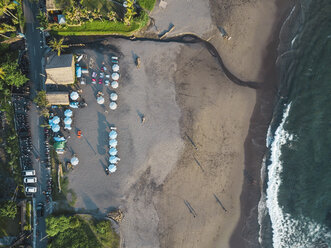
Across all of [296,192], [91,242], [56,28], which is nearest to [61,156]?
[91,242]

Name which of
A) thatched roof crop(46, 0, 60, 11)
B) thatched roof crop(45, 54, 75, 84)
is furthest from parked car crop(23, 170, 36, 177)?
thatched roof crop(46, 0, 60, 11)

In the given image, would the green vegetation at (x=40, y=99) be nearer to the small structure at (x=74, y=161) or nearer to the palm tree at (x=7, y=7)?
the small structure at (x=74, y=161)

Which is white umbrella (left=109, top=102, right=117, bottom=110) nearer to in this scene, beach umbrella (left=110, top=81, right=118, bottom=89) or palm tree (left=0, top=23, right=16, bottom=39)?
beach umbrella (left=110, top=81, right=118, bottom=89)

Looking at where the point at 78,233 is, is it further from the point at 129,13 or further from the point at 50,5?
the point at 50,5

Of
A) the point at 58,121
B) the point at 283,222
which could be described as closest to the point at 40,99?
the point at 58,121

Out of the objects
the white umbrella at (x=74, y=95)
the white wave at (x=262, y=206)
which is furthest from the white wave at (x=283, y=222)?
the white umbrella at (x=74, y=95)
